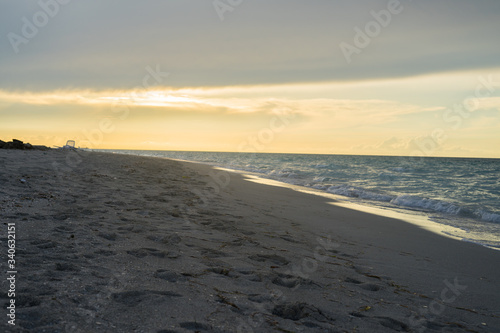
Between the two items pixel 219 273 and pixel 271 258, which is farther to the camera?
pixel 271 258

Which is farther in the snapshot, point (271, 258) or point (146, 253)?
point (271, 258)

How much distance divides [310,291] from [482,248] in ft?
16.0

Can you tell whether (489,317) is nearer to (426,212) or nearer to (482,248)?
(482,248)

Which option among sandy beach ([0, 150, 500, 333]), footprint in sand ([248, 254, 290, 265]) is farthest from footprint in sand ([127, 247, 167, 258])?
footprint in sand ([248, 254, 290, 265])

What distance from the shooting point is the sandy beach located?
2617 millimetres

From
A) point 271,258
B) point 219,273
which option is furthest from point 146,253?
point 271,258

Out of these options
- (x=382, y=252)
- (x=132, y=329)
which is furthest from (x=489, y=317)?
(x=132, y=329)

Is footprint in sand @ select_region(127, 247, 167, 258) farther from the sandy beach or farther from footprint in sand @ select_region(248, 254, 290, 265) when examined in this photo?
footprint in sand @ select_region(248, 254, 290, 265)

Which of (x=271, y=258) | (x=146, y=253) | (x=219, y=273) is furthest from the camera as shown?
(x=271, y=258)

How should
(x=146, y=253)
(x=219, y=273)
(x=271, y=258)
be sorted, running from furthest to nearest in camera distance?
(x=271, y=258)
(x=146, y=253)
(x=219, y=273)

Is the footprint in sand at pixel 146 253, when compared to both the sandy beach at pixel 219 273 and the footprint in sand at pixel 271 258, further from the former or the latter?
the footprint in sand at pixel 271 258

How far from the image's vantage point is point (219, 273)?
11.9 feet

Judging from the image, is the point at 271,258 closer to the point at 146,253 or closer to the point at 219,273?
the point at 219,273

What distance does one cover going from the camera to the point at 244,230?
582 cm
